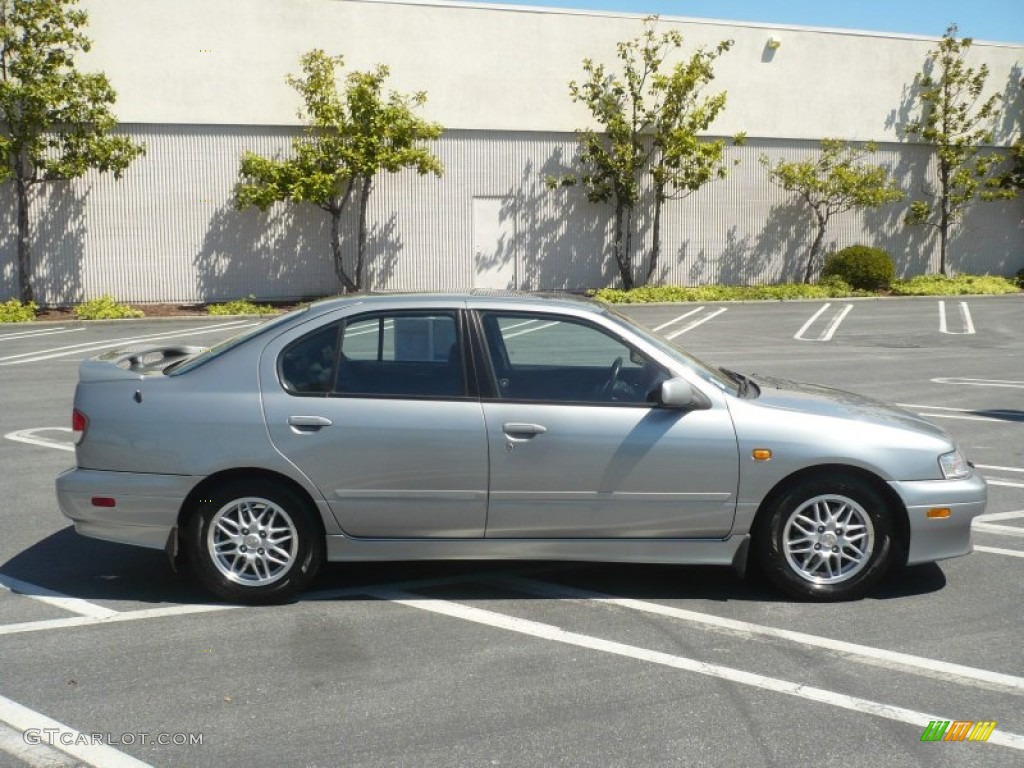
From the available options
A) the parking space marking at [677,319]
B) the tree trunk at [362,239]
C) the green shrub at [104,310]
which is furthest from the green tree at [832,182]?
the green shrub at [104,310]

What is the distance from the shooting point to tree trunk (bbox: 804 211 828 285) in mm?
29797

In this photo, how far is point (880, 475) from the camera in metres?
5.70

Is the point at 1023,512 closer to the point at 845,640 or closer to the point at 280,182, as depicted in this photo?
the point at 845,640

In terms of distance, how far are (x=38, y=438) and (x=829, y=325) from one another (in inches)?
618

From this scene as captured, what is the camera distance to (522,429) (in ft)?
18.5

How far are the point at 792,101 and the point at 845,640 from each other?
26.4 metres

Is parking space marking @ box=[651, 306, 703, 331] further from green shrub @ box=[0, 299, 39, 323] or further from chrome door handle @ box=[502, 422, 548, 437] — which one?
chrome door handle @ box=[502, 422, 548, 437]

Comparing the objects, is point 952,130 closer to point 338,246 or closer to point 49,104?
point 338,246

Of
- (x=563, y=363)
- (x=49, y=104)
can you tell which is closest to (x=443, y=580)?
(x=563, y=363)

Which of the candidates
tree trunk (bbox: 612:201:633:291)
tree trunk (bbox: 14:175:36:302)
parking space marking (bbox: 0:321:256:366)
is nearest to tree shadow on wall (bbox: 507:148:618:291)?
tree trunk (bbox: 612:201:633:291)

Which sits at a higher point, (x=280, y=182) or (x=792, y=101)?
(x=792, y=101)

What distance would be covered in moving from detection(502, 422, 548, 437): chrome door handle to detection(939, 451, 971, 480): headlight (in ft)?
6.80

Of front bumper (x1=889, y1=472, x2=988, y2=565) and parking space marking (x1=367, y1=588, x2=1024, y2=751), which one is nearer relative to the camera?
parking space marking (x1=367, y1=588, x2=1024, y2=751)

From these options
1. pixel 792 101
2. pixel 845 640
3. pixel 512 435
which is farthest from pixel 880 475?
pixel 792 101
